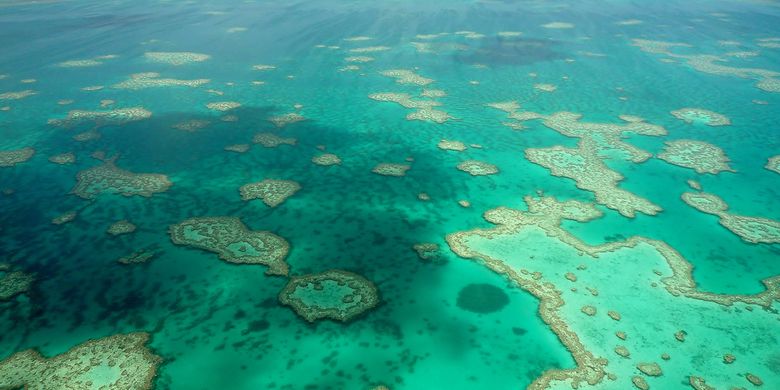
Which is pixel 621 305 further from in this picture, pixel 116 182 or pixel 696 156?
pixel 116 182

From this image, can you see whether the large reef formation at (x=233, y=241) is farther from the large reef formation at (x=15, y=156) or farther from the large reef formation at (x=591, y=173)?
the large reef formation at (x=591, y=173)

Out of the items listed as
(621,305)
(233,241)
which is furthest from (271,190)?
(621,305)

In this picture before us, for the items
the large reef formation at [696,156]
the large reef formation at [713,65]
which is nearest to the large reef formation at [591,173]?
the large reef formation at [696,156]

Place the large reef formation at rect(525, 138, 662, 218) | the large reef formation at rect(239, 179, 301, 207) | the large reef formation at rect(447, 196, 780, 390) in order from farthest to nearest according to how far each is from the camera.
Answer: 1. the large reef formation at rect(239, 179, 301, 207)
2. the large reef formation at rect(525, 138, 662, 218)
3. the large reef formation at rect(447, 196, 780, 390)

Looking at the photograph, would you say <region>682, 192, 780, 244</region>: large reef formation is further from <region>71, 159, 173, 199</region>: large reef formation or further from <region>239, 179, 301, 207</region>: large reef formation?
<region>71, 159, 173, 199</region>: large reef formation

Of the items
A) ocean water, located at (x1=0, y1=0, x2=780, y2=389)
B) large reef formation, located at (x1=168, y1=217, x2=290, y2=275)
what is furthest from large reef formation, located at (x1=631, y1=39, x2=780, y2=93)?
large reef formation, located at (x1=168, y1=217, x2=290, y2=275)

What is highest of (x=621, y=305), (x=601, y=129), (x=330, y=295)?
(x=601, y=129)
